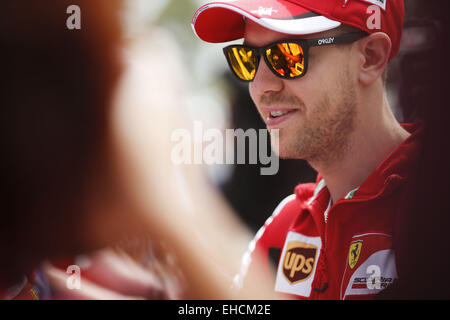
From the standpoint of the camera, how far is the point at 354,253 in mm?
1101

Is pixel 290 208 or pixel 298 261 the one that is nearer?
pixel 298 261

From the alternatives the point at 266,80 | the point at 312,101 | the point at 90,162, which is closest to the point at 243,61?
the point at 266,80

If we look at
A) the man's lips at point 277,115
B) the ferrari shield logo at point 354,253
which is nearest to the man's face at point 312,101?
the man's lips at point 277,115

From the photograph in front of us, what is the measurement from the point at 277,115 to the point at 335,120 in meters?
0.18

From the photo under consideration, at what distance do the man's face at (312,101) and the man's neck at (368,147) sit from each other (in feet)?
0.09

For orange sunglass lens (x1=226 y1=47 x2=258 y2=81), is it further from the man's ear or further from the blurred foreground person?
the blurred foreground person

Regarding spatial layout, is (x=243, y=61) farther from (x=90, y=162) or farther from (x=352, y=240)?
(x=90, y=162)

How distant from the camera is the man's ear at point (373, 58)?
1177 mm

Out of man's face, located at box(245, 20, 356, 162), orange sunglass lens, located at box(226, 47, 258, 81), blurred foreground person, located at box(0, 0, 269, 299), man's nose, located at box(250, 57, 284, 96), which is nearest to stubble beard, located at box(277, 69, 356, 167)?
man's face, located at box(245, 20, 356, 162)

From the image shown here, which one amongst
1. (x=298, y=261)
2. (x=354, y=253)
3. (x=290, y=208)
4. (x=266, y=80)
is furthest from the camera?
(x=290, y=208)

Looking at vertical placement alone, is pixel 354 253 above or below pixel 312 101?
below

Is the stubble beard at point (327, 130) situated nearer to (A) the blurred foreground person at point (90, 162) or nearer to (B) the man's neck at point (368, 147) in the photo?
(B) the man's neck at point (368, 147)

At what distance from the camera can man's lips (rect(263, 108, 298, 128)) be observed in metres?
1.23
